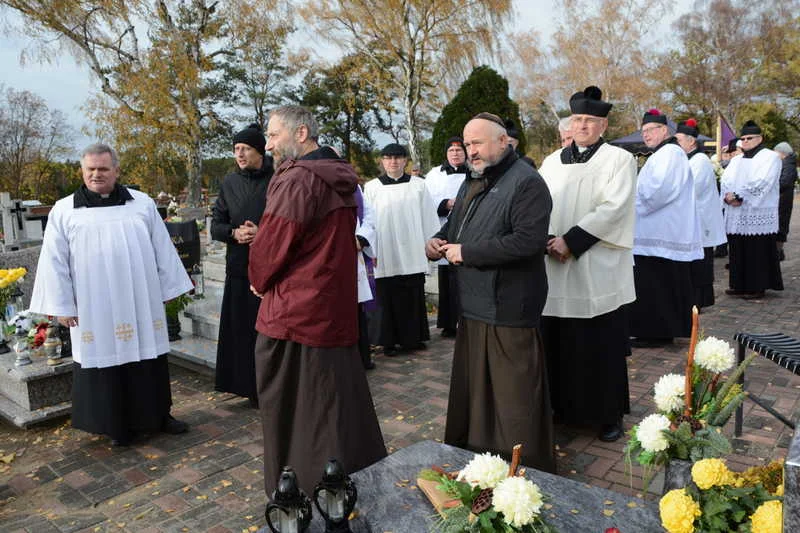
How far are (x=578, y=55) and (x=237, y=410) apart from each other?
32.3 metres

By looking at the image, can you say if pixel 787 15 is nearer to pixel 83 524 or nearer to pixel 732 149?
pixel 732 149

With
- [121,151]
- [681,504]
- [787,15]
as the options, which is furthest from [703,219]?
[787,15]

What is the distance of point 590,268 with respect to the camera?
3.94m

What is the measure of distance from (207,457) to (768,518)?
3363 mm

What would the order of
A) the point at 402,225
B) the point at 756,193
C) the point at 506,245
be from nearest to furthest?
the point at 506,245
the point at 402,225
the point at 756,193

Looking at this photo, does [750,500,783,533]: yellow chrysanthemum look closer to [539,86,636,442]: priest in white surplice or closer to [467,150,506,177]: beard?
[467,150,506,177]: beard

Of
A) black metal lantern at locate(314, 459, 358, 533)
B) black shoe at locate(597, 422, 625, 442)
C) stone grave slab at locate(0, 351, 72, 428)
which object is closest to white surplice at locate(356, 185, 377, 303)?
black shoe at locate(597, 422, 625, 442)

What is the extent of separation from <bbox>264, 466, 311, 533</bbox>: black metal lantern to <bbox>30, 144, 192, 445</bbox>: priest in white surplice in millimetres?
2480

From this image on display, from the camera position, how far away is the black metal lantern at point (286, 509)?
2182 millimetres

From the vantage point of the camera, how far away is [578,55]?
3272cm

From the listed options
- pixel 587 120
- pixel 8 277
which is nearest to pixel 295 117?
pixel 587 120

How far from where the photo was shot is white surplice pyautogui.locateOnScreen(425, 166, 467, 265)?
7.14 m

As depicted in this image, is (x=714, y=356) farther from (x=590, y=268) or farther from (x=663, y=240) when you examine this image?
(x=663, y=240)

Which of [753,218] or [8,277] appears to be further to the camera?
[753,218]
